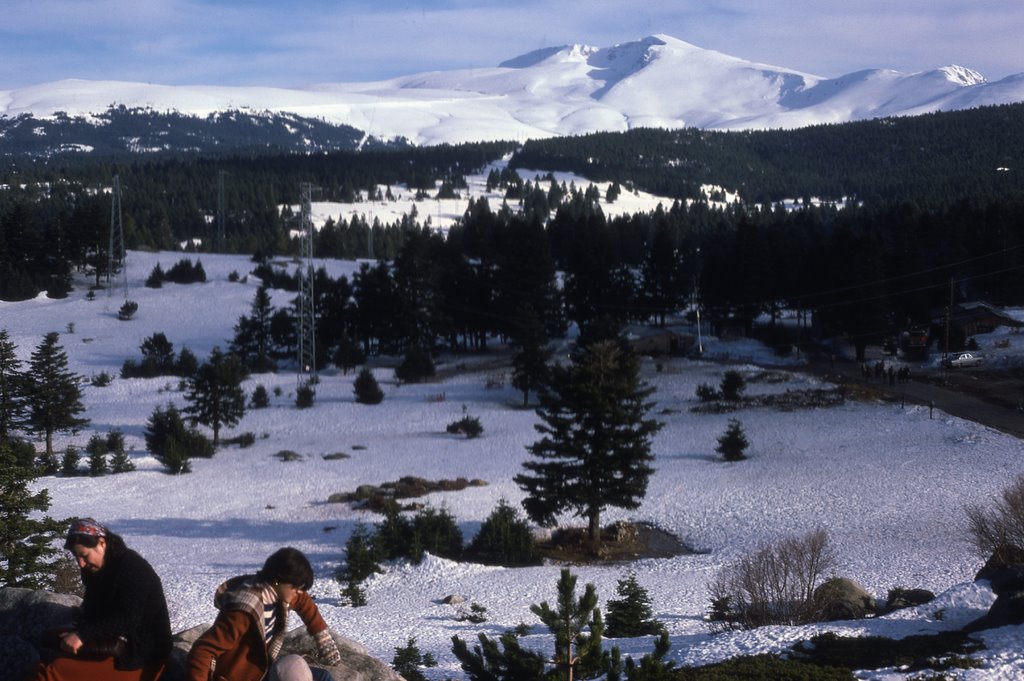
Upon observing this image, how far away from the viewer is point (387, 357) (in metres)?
57.8

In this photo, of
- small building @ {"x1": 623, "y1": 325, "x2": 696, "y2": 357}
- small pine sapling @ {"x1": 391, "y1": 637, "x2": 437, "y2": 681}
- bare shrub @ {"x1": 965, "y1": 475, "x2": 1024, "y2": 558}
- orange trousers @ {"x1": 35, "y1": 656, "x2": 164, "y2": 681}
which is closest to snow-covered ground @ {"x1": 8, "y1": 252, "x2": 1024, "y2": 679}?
small pine sapling @ {"x1": 391, "y1": 637, "x2": 437, "y2": 681}

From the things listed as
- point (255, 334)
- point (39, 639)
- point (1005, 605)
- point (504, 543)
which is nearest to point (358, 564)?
point (504, 543)

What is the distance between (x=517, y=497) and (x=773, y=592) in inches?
625

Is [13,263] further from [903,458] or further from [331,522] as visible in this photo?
[903,458]

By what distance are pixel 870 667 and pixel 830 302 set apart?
163 feet

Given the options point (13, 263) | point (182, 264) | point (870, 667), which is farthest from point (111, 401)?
point (870, 667)

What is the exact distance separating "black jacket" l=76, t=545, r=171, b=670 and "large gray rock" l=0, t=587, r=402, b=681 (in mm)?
649

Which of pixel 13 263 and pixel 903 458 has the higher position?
pixel 13 263

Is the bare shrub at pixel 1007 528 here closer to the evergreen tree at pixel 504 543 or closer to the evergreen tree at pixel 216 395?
the evergreen tree at pixel 504 543

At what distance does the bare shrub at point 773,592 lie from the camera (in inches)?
563

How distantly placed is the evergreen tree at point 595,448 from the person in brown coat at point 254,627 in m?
19.9

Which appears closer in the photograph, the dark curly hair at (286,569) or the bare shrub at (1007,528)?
the dark curly hair at (286,569)

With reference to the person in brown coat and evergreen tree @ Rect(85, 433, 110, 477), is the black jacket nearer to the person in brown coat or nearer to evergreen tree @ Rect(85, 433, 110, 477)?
the person in brown coat

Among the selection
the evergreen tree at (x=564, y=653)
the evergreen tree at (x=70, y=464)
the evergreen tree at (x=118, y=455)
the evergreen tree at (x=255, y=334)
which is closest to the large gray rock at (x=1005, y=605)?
the evergreen tree at (x=564, y=653)
